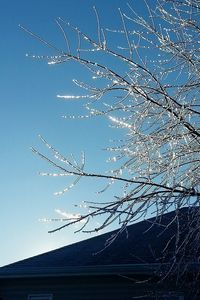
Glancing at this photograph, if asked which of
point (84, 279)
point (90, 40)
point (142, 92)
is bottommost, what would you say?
point (84, 279)

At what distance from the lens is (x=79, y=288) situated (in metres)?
11.8

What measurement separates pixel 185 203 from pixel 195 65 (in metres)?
1.64

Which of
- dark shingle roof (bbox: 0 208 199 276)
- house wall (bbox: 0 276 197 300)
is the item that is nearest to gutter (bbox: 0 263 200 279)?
dark shingle roof (bbox: 0 208 199 276)

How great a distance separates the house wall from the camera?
1105 cm

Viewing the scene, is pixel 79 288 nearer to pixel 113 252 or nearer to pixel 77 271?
pixel 77 271

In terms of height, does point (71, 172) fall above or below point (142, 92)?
below

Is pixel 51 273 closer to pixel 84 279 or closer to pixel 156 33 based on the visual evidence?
pixel 84 279

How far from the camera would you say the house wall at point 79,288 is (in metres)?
11.0

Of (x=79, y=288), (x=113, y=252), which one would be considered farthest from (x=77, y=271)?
(x=113, y=252)

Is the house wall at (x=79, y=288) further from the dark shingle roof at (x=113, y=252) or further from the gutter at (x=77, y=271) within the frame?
the dark shingle roof at (x=113, y=252)

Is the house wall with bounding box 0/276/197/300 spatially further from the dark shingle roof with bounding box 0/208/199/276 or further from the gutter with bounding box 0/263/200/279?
the dark shingle roof with bounding box 0/208/199/276

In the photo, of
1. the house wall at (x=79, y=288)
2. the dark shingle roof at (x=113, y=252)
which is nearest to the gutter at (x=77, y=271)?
the dark shingle roof at (x=113, y=252)

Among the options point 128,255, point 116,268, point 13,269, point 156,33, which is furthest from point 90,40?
point 13,269

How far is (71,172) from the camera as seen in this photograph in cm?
516
